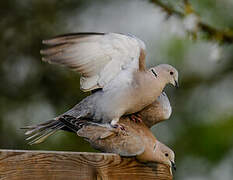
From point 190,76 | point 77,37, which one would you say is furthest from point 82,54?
point 190,76

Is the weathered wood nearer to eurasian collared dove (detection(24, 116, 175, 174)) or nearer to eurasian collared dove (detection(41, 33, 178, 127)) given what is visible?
eurasian collared dove (detection(24, 116, 175, 174))

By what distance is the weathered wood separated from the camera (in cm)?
217

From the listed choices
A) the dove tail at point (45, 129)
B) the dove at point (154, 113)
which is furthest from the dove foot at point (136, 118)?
the dove tail at point (45, 129)

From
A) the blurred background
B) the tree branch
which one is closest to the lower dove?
the tree branch

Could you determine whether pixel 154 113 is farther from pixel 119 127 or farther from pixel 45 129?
pixel 45 129

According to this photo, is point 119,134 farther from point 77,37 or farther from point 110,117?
point 77,37

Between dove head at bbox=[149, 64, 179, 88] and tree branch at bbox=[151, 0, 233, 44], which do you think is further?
tree branch at bbox=[151, 0, 233, 44]

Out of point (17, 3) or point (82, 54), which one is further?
point (17, 3)

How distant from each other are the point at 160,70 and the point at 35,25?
331 centimetres

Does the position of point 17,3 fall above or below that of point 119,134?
above

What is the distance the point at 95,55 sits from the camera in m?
2.62

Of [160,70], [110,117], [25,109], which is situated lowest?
[25,109]

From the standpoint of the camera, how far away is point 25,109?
5.73 meters

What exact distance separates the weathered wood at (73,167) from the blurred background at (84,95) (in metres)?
3.12
